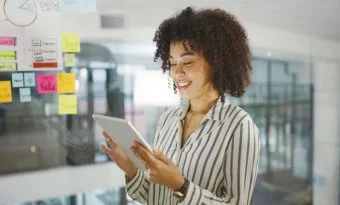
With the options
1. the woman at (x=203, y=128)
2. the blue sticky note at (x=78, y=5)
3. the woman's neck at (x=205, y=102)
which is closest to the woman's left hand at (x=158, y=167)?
the woman at (x=203, y=128)

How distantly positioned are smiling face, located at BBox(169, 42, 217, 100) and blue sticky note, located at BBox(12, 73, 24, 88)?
0.67 metres

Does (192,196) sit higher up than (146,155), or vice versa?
(146,155)

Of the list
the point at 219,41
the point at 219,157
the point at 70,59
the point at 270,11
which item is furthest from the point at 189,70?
the point at 270,11

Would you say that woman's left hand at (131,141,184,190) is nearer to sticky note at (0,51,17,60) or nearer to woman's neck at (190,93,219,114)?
woman's neck at (190,93,219,114)

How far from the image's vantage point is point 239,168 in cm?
111

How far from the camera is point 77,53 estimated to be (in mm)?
1678

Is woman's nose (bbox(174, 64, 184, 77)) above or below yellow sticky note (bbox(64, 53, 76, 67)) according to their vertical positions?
below

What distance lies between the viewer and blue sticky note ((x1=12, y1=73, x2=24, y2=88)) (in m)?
1.53

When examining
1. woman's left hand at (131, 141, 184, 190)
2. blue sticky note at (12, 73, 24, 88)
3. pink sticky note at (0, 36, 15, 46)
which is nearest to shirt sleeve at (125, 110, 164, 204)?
woman's left hand at (131, 141, 184, 190)

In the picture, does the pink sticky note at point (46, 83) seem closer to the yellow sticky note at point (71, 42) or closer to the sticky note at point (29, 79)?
the sticky note at point (29, 79)

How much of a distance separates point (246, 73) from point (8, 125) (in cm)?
103

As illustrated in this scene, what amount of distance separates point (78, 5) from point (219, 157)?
945 mm

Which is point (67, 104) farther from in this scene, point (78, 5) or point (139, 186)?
point (139, 186)

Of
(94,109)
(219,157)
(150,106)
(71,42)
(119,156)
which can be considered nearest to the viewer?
(219,157)
